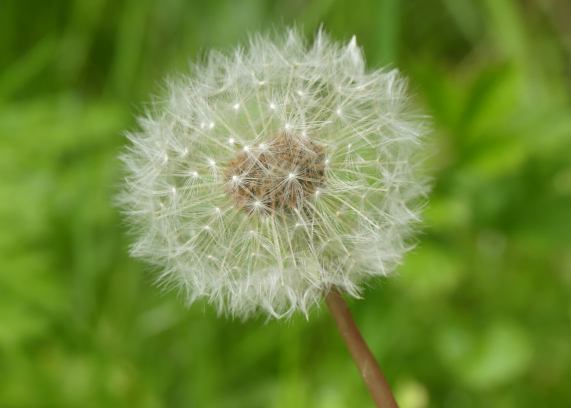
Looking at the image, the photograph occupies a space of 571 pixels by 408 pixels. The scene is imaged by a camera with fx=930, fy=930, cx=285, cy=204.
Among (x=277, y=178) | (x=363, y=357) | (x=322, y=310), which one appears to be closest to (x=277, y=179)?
(x=277, y=178)

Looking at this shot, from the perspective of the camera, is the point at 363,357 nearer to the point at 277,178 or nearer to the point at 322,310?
the point at 277,178

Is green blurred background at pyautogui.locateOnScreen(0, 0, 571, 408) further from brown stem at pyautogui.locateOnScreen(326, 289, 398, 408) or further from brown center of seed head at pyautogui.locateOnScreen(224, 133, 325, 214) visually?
brown stem at pyautogui.locateOnScreen(326, 289, 398, 408)

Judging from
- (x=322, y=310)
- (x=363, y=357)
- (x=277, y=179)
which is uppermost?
(x=277, y=179)

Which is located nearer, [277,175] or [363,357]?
[363,357]

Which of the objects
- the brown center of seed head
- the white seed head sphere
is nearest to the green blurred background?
the white seed head sphere

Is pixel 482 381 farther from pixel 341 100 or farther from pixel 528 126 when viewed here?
pixel 341 100

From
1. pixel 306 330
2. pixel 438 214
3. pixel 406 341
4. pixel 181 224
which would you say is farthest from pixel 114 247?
pixel 181 224

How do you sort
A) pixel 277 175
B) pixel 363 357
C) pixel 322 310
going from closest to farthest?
pixel 363 357 → pixel 277 175 → pixel 322 310
